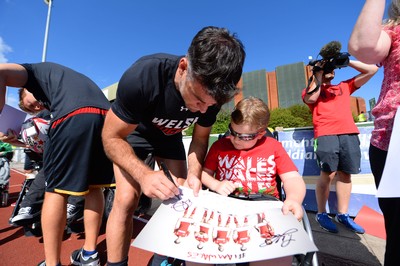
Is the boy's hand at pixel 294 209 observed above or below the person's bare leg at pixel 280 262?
above

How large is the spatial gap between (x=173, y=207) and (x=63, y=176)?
89 cm

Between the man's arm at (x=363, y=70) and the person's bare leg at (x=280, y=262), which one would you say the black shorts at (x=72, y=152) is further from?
the man's arm at (x=363, y=70)

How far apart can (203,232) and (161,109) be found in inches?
29.5

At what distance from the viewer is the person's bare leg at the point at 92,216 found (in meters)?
1.63

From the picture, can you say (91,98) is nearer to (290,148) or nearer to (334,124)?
(334,124)

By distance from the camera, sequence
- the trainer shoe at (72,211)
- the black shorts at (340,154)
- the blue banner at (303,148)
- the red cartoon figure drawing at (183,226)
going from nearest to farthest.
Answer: the red cartoon figure drawing at (183,226) → the trainer shoe at (72,211) → the black shorts at (340,154) → the blue banner at (303,148)

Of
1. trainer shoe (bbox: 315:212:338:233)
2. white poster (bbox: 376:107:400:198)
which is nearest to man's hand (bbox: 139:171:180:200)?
white poster (bbox: 376:107:400:198)

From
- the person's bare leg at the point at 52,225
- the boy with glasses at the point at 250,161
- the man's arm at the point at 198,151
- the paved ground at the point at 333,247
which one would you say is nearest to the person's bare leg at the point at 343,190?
the paved ground at the point at 333,247

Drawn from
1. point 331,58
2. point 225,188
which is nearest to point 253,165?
point 225,188

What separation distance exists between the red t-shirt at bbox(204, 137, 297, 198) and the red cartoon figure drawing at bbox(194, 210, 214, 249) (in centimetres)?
51

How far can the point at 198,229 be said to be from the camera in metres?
0.94

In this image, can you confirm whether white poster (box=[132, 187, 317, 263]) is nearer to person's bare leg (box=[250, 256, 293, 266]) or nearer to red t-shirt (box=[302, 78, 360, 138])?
person's bare leg (box=[250, 256, 293, 266])

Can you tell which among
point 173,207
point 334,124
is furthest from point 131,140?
point 334,124

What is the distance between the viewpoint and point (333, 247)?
195 centimetres
